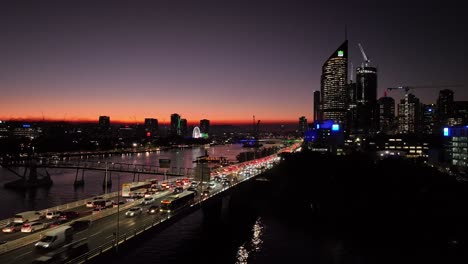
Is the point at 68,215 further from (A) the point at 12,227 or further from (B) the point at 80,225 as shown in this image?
(B) the point at 80,225

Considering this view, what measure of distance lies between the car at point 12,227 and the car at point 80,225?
3.80m

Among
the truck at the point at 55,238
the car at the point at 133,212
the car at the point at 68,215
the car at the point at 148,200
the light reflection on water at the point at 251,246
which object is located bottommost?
the light reflection on water at the point at 251,246

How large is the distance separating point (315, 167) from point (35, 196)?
44.7 meters

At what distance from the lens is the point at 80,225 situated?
24.5m

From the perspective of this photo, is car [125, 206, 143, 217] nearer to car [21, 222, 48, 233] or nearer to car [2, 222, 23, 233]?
car [21, 222, 48, 233]

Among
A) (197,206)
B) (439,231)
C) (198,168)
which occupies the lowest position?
(439,231)

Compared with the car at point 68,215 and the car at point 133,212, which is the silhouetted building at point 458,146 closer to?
the car at point 133,212

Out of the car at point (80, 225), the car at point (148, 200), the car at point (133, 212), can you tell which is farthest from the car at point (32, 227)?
the car at point (148, 200)

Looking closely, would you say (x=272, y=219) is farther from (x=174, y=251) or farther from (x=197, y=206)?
(x=174, y=251)

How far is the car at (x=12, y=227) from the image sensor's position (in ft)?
80.4

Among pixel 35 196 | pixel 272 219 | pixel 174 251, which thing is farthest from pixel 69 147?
pixel 174 251

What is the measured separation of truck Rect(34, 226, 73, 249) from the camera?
794 inches

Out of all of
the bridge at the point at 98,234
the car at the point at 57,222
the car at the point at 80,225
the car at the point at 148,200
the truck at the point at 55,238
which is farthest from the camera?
the car at the point at 148,200

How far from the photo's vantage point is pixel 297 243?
3397cm
